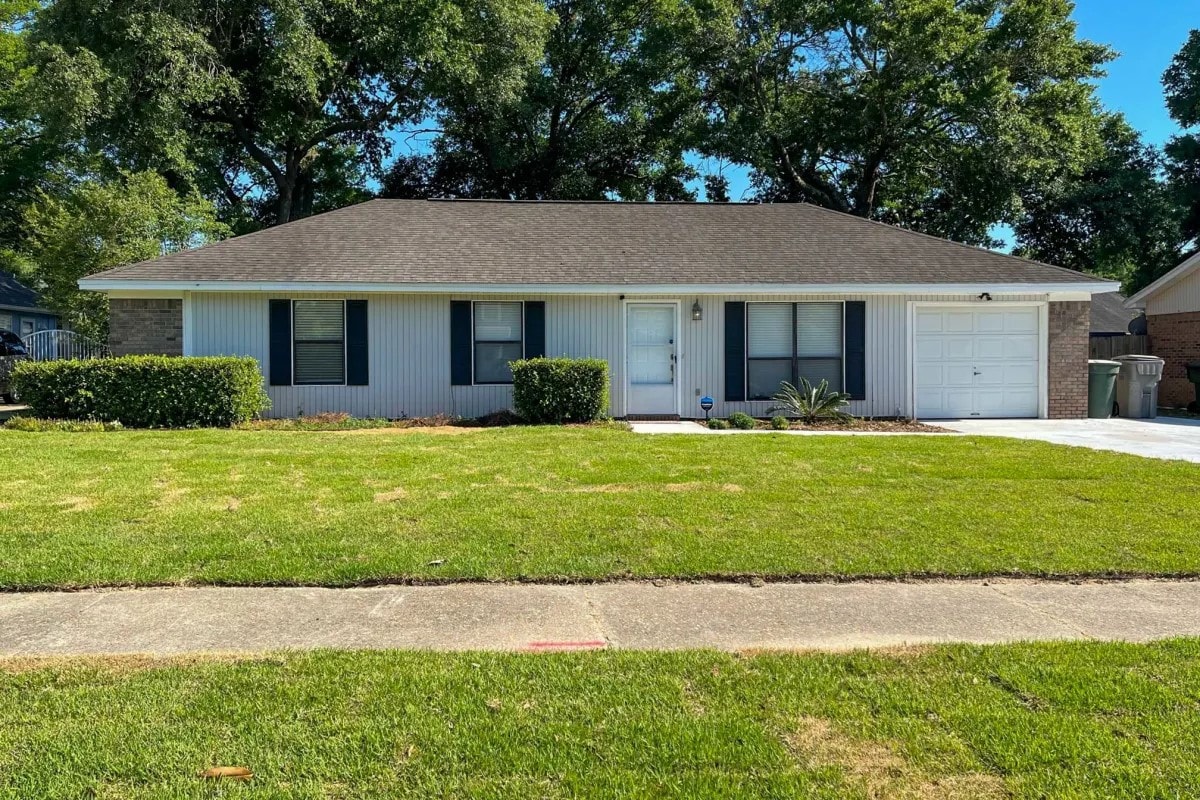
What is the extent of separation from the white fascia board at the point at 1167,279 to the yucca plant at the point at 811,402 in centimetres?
966

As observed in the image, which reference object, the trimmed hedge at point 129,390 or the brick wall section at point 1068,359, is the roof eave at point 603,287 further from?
the trimmed hedge at point 129,390

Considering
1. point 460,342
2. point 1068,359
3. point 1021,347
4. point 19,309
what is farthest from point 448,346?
point 19,309

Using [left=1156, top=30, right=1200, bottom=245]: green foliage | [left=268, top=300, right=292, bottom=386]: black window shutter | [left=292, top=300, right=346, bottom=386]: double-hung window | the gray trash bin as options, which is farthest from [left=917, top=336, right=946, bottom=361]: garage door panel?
[left=1156, top=30, right=1200, bottom=245]: green foliage

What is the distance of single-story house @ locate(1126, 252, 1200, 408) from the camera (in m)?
16.8

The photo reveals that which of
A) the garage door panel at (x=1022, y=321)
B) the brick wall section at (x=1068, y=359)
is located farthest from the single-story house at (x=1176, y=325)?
the garage door panel at (x=1022, y=321)

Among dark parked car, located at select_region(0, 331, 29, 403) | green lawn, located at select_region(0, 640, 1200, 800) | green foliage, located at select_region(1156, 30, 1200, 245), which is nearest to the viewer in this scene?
green lawn, located at select_region(0, 640, 1200, 800)

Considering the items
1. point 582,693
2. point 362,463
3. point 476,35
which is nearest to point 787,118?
point 476,35

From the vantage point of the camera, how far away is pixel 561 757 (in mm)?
2588

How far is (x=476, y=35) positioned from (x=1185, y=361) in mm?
21775

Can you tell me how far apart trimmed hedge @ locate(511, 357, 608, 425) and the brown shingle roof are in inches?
69.4

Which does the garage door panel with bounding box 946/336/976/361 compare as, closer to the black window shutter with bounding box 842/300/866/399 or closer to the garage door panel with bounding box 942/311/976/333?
the garage door panel with bounding box 942/311/976/333

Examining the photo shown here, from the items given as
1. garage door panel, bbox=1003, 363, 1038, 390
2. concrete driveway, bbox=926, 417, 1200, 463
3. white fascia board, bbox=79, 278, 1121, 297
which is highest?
white fascia board, bbox=79, 278, 1121, 297

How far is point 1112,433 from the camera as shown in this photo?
11.7 m

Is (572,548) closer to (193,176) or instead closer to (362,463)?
(362,463)
